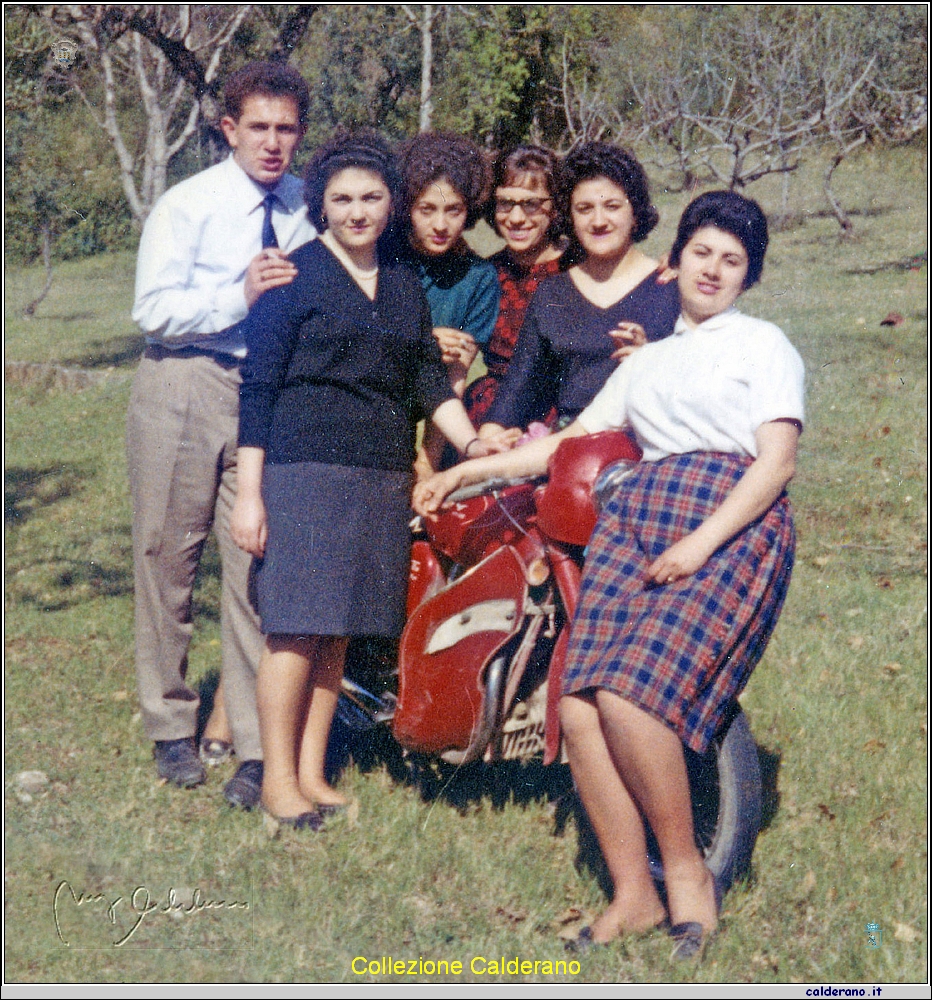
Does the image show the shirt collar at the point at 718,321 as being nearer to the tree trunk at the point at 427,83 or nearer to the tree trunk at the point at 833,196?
the tree trunk at the point at 427,83

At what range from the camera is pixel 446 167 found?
4027 millimetres

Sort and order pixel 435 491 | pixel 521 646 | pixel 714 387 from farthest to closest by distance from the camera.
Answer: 1. pixel 435 491
2. pixel 521 646
3. pixel 714 387

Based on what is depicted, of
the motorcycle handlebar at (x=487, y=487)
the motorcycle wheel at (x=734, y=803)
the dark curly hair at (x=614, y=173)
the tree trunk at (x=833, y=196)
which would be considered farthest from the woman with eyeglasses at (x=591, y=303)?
the tree trunk at (x=833, y=196)

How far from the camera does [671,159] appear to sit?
772 inches

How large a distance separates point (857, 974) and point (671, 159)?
17.8m

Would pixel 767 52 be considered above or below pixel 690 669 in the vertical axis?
above

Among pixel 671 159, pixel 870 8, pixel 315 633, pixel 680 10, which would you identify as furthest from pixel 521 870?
pixel 671 159

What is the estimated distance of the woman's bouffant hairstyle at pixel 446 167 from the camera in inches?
159

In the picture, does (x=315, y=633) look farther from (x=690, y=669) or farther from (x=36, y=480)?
(x=36, y=480)

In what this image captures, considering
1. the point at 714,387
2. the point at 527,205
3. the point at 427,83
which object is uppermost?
the point at 427,83

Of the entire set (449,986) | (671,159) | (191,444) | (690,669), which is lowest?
(449,986)

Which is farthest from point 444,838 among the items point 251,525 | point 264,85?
point 264,85

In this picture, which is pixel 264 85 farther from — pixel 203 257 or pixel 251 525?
pixel 251 525

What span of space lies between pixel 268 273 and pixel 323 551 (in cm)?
87
